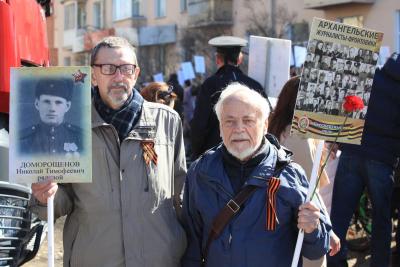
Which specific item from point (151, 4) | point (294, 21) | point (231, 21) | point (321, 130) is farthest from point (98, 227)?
point (151, 4)

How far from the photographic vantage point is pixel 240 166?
2.96m

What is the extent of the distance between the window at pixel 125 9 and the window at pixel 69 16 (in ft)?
23.3

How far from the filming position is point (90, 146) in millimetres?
2873

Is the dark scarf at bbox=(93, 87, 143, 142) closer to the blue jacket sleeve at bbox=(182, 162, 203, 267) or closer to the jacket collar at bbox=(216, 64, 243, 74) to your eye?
the blue jacket sleeve at bbox=(182, 162, 203, 267)

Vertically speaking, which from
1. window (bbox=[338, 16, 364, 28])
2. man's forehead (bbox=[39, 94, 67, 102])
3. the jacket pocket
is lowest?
the jacket pocket

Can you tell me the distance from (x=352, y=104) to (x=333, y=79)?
16 cm

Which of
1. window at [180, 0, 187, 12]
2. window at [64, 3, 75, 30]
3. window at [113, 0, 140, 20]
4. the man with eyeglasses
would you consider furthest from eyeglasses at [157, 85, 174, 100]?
window at [64, 3, 75, 30]

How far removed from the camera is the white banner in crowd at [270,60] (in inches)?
224

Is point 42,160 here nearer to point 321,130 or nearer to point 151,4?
point 321,130

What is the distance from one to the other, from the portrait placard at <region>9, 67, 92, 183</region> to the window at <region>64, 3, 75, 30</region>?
44285 millimetres

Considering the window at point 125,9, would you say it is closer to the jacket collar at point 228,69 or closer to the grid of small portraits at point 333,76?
the jacket collar at point 228,69

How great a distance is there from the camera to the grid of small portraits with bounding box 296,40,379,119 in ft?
9.75

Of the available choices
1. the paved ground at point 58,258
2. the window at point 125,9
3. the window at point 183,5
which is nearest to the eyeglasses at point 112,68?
the paved ground at point 58,258

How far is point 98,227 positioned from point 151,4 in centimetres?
3401
